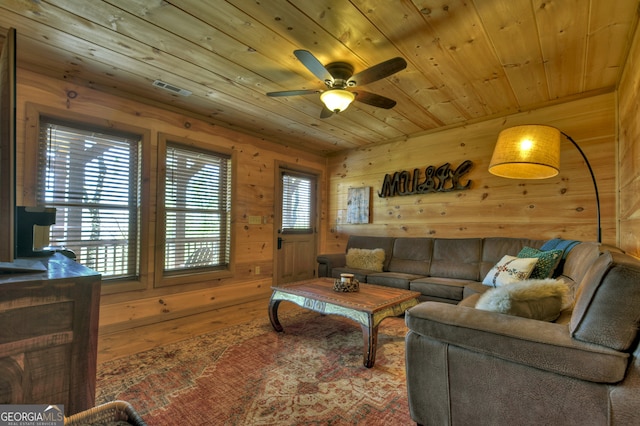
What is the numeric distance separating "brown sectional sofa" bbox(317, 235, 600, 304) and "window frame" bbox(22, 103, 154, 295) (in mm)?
2242

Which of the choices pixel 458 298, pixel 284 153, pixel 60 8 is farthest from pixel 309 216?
pixel 60 8

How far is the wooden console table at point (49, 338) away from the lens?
0.80m

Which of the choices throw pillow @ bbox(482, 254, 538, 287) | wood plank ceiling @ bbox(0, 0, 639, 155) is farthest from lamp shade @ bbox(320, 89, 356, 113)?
throw pillow @ bbox(482, 254, 538, 287)

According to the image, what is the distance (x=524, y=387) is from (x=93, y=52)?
3.49 m

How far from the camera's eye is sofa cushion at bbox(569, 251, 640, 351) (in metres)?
1.01

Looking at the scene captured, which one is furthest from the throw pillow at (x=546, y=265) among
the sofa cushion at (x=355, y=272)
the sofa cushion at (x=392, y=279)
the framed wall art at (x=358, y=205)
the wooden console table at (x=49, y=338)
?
the wooden console table at (x=49, y=338)

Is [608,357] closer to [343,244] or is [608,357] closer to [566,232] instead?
[566,232]

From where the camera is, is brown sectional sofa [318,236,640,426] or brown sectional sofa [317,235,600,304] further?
brown sectional sofa [317,235,600,304]

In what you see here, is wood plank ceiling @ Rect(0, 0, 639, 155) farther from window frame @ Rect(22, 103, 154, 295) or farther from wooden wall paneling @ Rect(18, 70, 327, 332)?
window frame @ Rect(22, 103, 154, 295)

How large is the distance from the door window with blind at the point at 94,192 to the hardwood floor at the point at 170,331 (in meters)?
0.61

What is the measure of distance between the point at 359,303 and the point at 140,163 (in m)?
2.71

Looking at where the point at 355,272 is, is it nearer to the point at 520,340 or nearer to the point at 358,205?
the point at 358,205

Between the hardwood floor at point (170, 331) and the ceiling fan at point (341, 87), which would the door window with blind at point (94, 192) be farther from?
the ceiling fan at point (341, 87)

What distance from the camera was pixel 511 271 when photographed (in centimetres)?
263
